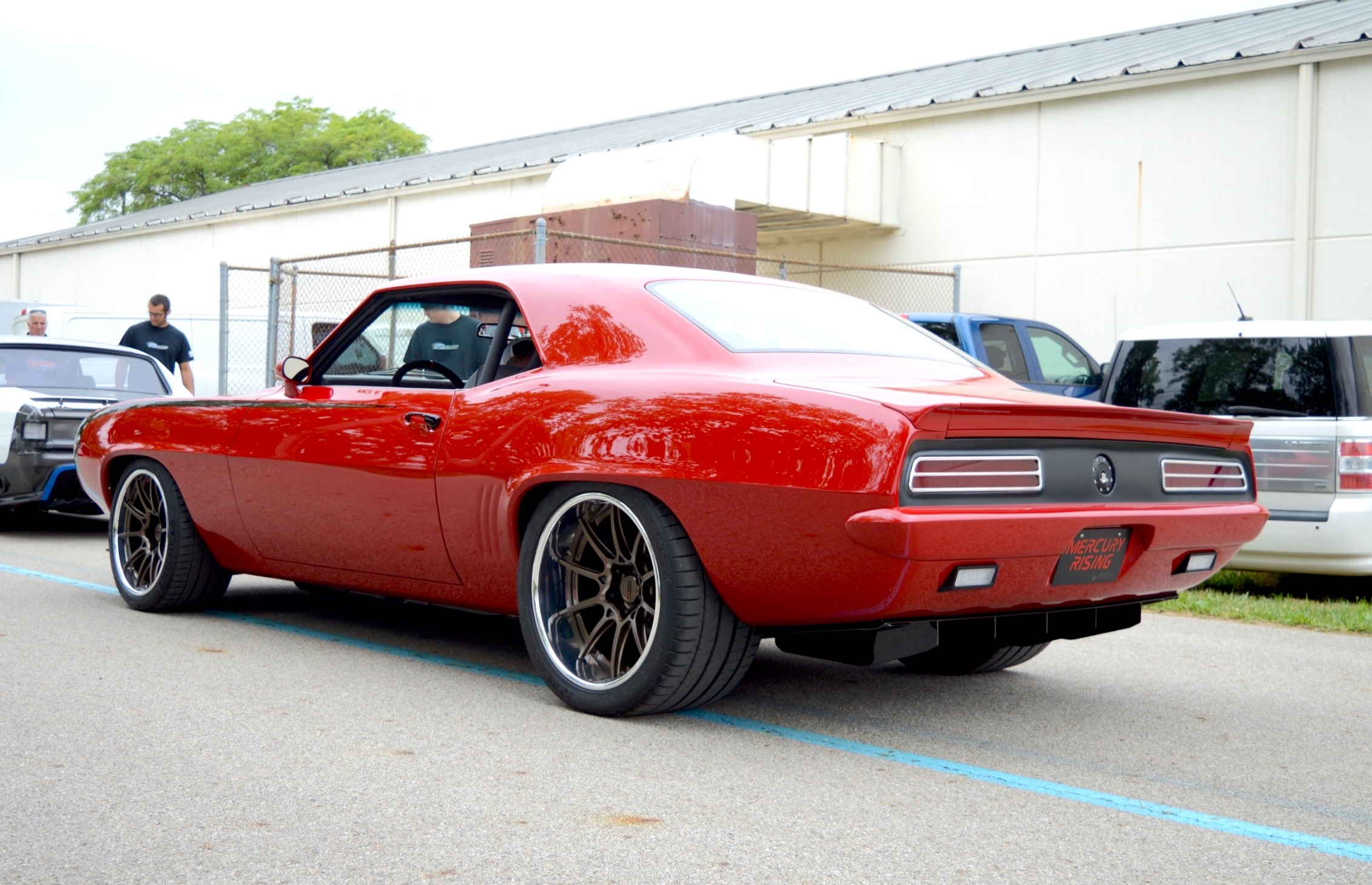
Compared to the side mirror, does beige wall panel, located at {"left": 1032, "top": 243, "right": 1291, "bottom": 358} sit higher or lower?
higher

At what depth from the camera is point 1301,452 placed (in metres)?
7.42

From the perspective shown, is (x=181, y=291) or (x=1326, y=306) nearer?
(x=1326, y=306)

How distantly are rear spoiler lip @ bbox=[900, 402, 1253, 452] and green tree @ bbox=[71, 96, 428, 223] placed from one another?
58024 millimetres

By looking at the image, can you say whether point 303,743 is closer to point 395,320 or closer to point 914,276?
point 395,320

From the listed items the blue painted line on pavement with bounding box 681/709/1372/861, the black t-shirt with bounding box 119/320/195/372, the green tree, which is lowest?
the blue painted line on pavement with bounding box 681/709/1372/861

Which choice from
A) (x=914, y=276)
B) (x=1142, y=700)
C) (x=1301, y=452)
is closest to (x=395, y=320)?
(x=1142, y=700)

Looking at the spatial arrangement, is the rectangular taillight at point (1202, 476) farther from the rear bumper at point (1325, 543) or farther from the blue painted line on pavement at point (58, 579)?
the blue painted line on pavement at point (58, 579)

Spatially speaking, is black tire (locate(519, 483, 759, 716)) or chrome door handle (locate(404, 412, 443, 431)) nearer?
black tire (locate(519, 483, 759, 716))

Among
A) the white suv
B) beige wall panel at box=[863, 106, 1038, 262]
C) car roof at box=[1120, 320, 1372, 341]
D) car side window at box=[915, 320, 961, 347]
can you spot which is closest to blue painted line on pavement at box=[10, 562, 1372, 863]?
the white suv

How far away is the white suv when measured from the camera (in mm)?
7281

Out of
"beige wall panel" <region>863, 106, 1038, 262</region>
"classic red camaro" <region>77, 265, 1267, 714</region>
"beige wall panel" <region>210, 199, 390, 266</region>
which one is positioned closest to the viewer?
"classic red camaro" <region>77, 265, 1267, 714</region>

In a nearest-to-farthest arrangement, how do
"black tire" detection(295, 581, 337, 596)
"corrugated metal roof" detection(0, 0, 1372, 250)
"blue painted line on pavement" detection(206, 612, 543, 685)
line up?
"blue painted line on pavement" detection(206, 612, 543, 685), "black tire" detection(295, 581, 337, 596), "corrugated metal roof" detection(0, 0, 1372, 250)

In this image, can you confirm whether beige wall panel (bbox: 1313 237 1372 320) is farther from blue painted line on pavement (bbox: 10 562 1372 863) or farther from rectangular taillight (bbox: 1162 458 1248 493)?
blue painted line on pavement (bbox: 10 562 1372 863)

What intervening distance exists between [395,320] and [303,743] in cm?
221
